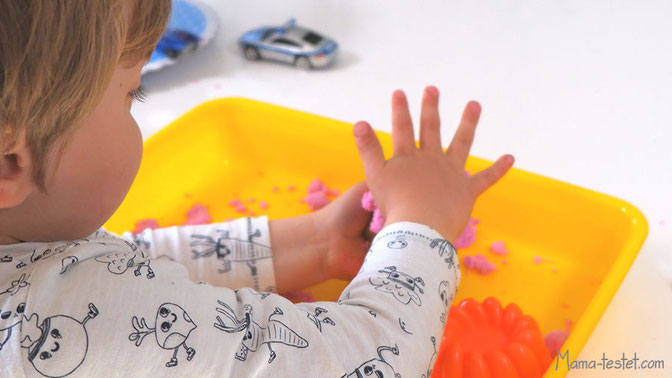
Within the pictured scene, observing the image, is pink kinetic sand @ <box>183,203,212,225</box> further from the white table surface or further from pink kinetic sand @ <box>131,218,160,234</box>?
the white table surface

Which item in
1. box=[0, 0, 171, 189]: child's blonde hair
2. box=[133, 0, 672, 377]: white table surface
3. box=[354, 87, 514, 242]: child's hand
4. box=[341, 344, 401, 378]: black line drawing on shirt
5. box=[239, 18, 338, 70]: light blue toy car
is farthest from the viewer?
box=[239, 18, 338, 70]: light blue toy car

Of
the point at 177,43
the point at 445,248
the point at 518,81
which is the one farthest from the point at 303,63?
the point at 445,248

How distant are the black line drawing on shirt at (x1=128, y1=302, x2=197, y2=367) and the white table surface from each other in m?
0.31

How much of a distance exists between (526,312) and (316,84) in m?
0.44

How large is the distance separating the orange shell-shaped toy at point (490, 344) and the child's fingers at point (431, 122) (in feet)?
0.42

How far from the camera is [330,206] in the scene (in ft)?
1.98

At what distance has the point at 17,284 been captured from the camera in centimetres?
32

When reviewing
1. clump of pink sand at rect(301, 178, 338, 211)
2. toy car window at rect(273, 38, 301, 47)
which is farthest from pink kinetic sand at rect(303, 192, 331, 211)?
toy car window at rect(273, 38, 301, 47)

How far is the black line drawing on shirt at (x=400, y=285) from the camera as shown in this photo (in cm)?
43

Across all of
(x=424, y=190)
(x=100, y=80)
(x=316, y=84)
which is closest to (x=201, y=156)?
(x=316, y=84)

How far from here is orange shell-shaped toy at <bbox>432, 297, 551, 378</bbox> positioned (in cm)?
46

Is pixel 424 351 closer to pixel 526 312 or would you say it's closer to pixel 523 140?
pixel 526 312

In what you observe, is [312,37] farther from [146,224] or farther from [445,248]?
[445,248]

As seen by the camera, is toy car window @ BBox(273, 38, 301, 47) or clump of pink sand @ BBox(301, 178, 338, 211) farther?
toy car window @ BBox(273, 38, 301, 47)
